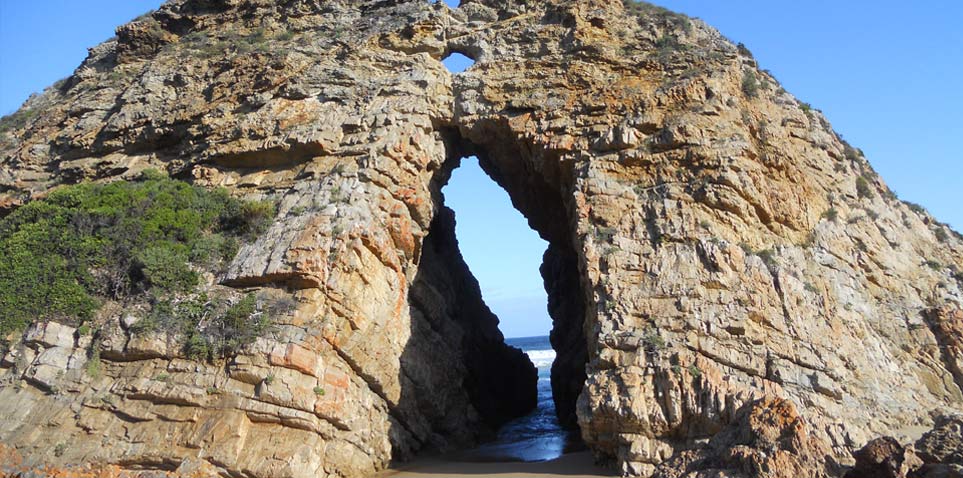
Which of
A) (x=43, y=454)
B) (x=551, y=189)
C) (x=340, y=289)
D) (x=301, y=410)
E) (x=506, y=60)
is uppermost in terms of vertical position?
(x=506, y=60)

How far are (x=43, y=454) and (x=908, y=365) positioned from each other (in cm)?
1654

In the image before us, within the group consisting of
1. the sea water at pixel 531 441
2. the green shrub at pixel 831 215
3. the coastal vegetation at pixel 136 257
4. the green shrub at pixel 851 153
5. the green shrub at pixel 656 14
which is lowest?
the sea water at pixel 531 441

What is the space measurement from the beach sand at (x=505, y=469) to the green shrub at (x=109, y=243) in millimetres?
5955

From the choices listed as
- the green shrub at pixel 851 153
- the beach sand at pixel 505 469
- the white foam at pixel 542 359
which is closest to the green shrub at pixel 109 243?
the beach sand at pixel 505 469

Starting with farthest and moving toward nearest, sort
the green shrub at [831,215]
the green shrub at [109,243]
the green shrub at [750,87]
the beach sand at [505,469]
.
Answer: the green shrub at [750,87] → the green shrub at [831,215] → the green shrub at [109,243] → the beach sand at [505,469]

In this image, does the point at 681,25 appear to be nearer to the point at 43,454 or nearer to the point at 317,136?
the point at 317,136

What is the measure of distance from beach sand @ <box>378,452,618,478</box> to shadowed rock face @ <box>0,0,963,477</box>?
1.73 feet

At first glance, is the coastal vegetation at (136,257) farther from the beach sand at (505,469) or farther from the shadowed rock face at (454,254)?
the beach sand at (505,469)

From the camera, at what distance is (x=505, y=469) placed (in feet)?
38.6

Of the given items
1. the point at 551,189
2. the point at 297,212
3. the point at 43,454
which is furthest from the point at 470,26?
the point at 43,454

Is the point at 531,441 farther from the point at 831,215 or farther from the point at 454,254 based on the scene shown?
the point at 831,215

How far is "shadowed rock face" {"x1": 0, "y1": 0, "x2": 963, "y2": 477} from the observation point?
35.8 feet

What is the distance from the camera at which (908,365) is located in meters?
12.8

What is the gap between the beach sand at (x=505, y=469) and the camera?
36.6 feet
